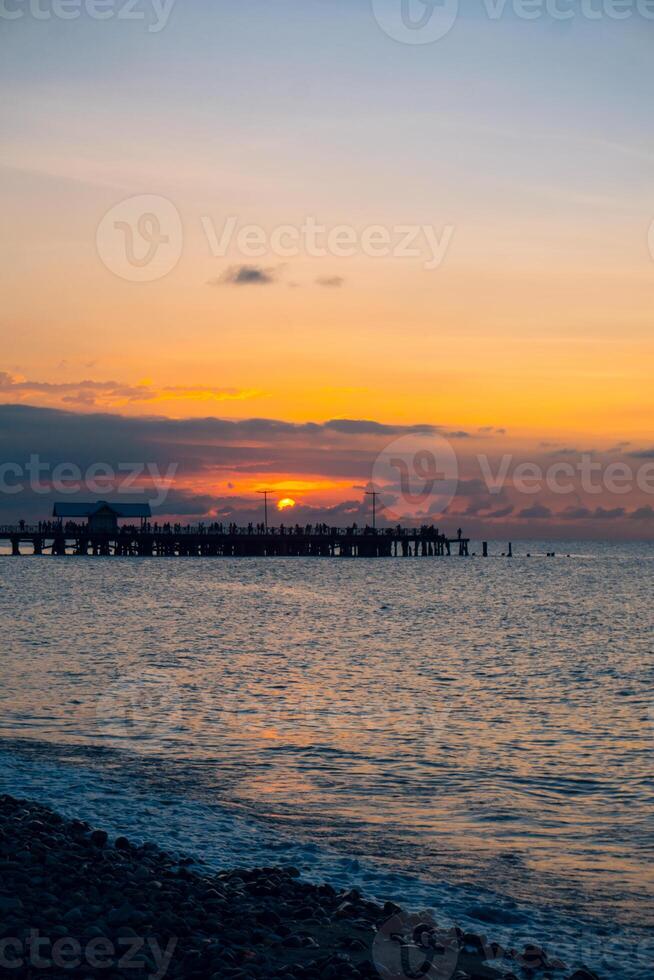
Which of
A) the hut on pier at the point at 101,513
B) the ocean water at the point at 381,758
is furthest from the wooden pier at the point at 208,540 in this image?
the ocean water at the point at 381,758

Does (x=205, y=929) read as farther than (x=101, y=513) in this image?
No

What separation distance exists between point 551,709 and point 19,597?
42975mm

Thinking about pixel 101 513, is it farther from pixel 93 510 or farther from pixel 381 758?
pixel 381 758

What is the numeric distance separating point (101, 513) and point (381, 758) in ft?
354

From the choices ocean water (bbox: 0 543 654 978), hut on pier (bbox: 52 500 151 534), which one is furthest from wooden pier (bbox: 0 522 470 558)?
ocean water (bbox: 0 543 654 978)

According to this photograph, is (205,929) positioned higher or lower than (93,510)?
lower

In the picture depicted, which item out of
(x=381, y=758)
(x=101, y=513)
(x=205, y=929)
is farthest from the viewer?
(x=101, y=513)

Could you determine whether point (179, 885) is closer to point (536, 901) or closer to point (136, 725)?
point (536, 901)

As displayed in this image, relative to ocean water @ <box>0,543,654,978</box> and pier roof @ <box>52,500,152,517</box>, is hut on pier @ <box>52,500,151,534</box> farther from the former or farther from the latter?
ocean water @ <box>0,543,654,978</box>

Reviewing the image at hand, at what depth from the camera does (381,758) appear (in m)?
16.5

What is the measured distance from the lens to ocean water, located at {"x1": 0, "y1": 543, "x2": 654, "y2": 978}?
35.0 ft

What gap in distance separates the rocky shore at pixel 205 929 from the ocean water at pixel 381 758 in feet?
2.39

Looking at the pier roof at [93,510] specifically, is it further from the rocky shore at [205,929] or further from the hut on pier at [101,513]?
the rocky shore at [205,929]

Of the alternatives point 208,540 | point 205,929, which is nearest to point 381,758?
point 205,929
